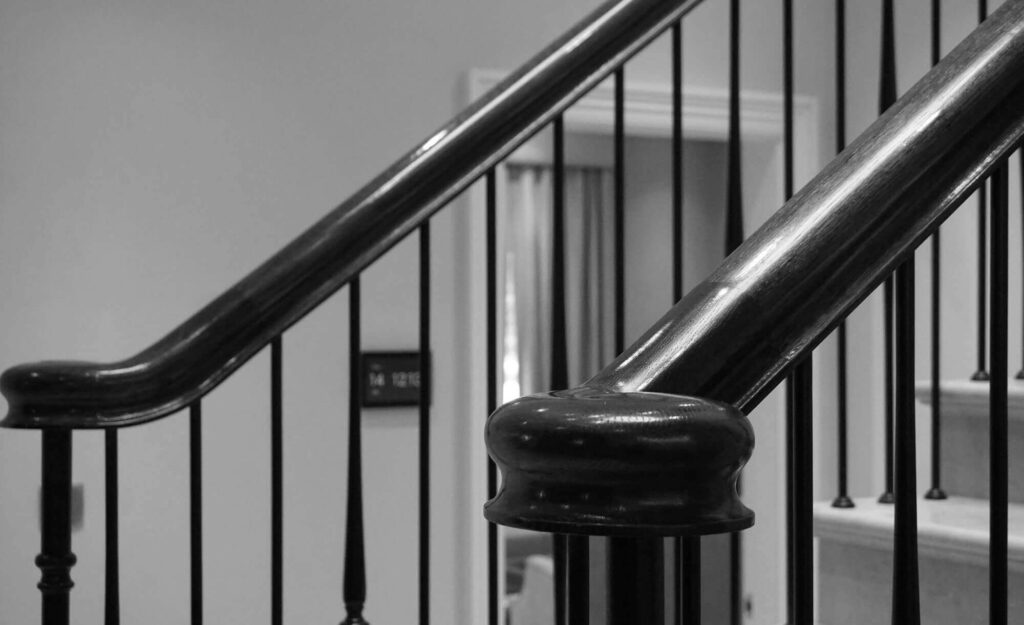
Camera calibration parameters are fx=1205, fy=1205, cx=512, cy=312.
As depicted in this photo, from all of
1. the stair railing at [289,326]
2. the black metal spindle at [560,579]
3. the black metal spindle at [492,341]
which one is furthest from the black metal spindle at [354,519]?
the black metal spindle at [560,579]

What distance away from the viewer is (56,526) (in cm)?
125

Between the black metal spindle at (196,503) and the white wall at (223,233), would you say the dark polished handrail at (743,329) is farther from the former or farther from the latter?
the white wall at (223,233)

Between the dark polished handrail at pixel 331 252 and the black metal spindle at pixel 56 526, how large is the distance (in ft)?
0.10

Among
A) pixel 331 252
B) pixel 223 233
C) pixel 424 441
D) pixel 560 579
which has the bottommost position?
pixel 560 579

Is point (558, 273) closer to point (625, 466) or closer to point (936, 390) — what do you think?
point (936, 390)

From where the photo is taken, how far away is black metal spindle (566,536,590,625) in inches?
23.8

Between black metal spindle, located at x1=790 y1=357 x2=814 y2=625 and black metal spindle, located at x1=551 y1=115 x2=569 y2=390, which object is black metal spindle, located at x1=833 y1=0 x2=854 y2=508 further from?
black metal spindle, located at x1=790 y1=357 x2=814 y2=625

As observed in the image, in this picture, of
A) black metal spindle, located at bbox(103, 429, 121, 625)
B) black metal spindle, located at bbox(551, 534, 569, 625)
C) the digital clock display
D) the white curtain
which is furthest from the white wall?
the white curtain

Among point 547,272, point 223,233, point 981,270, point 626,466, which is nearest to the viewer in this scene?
point 626,466

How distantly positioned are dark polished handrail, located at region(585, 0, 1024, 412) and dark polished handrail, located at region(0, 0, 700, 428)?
2.58 ft

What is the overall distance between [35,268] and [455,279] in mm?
971

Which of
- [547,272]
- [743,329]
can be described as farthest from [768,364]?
[547,272]

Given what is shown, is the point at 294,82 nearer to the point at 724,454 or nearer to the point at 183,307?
the point at 183,307

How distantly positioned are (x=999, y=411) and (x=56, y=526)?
923 millimetres
